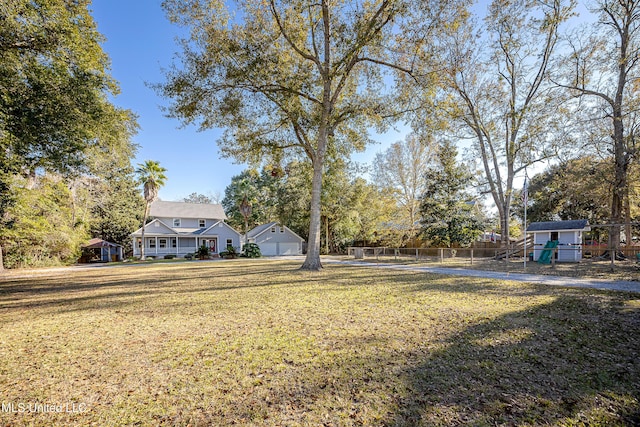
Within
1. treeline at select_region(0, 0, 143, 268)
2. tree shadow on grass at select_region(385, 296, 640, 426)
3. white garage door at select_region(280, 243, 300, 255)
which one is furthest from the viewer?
white garage door at select_region(280, 243, 300, 255)

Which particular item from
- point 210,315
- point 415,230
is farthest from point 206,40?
point 415,230

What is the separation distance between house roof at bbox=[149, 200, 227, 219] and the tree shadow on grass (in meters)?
35.3

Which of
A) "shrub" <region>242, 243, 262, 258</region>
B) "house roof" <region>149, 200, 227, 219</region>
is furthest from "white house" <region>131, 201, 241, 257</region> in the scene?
"shrub" <region>242, 243, 262, 258</region>

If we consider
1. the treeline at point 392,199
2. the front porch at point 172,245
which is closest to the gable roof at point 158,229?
the front porch at point 172,245

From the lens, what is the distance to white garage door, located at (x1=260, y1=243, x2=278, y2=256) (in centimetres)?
3481

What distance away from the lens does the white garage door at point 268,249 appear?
34812mm

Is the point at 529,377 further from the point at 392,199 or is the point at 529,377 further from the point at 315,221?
the point at 392,199

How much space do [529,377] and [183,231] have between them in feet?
117

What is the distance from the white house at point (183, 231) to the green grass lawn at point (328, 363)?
90.0ft

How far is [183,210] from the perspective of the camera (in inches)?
1375

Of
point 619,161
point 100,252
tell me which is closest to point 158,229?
point 100,252

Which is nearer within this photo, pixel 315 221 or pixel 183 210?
pixel 315 221

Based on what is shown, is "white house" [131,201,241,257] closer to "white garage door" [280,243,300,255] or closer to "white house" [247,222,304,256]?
"white house" [247,222,304,256]

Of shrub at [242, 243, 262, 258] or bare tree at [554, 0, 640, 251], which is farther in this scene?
shrub at [242, 243, 262, 258]
